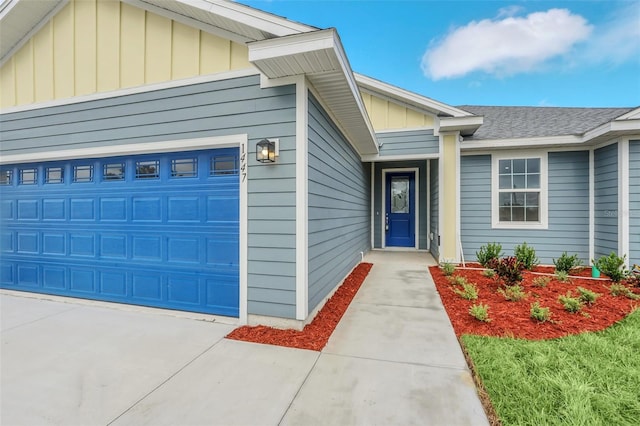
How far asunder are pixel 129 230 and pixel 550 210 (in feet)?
26.7

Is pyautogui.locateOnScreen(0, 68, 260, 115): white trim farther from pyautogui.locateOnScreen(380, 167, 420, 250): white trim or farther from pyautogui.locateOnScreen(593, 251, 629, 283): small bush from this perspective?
pyautogui.locateOnScreen(593, 251, 629, 283): small bush

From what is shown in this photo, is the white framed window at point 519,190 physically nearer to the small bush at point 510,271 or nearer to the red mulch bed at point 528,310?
the red mulch bed at point 528,310

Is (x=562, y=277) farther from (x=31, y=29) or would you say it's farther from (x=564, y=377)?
(x=31, y=29)

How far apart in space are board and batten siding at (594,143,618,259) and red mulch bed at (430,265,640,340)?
1.42 metres

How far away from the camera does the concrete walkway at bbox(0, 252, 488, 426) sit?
5.99ft

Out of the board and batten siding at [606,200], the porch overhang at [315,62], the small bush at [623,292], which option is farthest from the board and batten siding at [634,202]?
the porch overhang at [315,62]

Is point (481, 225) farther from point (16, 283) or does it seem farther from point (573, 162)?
point (16, 283)

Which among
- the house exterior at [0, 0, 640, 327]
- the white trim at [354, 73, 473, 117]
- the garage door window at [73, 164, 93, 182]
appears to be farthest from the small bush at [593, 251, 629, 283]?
the garage door window at [73, 164, 93, 182]

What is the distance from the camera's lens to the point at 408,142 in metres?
6.66

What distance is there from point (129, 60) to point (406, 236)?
295 inches

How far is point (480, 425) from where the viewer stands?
1.74m

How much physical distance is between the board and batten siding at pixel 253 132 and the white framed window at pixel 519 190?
5665 millimetres

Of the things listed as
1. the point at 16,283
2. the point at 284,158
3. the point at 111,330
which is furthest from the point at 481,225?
the point at 16,283

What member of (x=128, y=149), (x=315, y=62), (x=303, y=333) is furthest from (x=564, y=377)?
(x=128, y=149)
